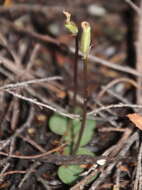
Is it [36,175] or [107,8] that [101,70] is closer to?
[107,8]

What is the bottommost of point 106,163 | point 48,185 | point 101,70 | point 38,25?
point 48,185

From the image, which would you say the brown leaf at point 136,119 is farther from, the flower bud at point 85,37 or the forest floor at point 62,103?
the flower bud at point 85,37

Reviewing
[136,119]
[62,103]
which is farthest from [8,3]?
[136,119]

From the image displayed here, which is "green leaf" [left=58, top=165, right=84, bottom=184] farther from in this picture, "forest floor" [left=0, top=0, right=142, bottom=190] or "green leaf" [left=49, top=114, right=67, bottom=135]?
"green leaf" [left=49, top=114, right=67, bottom=135]

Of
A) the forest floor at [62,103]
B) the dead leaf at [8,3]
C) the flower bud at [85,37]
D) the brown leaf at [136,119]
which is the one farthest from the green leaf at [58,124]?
the dead leaf at [8,3]

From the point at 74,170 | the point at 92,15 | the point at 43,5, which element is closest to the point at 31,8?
the point at 43,5
